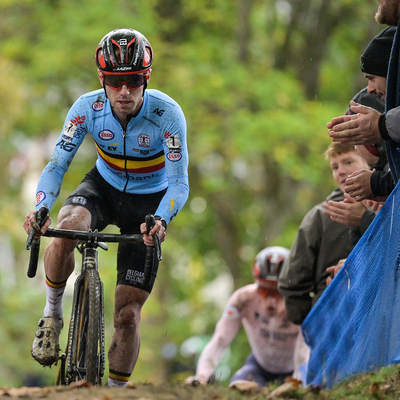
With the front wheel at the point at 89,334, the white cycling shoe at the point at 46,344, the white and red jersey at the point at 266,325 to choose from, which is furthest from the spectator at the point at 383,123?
Result: the white and red jersey at the point at 266,325

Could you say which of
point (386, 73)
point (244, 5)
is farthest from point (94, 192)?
point (244, 5)

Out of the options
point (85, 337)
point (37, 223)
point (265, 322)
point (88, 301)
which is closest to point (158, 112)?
point (37, 223)

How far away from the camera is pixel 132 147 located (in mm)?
5789

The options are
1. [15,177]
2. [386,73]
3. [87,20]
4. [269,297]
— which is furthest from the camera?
[15,177]

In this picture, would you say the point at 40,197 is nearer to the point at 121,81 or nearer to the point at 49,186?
the point at 49,186

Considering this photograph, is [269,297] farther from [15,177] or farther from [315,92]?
[15,177]

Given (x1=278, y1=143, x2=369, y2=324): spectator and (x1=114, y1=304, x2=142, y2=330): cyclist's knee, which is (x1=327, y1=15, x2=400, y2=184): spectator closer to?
(x1=278, y1=143, x2=369, y2=324): spectator

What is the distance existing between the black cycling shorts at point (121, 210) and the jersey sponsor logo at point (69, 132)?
1.50 ft

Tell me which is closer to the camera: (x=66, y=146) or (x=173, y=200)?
(x=173, y=200)

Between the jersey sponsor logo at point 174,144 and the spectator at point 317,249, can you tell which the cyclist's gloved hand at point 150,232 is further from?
the spectator at point 317,249

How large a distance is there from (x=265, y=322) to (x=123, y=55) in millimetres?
4855

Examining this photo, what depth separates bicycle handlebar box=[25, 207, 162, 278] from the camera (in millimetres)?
4754

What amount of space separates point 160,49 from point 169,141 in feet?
36.9

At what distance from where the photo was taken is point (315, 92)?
17.5m
